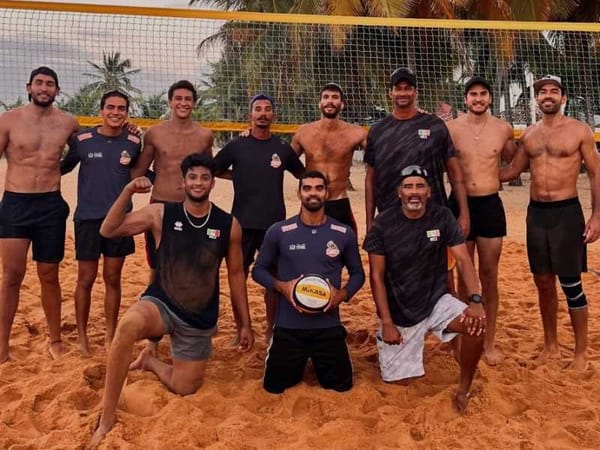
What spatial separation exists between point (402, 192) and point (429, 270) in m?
0.53

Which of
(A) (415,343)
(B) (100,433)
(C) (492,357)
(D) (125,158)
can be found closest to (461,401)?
(A) (415,343)

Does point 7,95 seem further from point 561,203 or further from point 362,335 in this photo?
point 561,203

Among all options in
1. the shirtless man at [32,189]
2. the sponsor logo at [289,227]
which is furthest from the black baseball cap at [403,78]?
the shirtless man at [32,189]

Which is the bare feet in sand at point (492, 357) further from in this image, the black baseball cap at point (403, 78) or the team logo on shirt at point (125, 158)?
the team logo on shirt at point (125, 158)

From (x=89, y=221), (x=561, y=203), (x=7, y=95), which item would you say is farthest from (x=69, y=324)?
(x=561, y=203)

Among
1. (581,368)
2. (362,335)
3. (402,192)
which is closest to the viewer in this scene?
(402,192)

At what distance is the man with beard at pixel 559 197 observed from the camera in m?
4.36

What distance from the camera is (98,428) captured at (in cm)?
327

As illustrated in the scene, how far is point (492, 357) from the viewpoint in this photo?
450 centimetres

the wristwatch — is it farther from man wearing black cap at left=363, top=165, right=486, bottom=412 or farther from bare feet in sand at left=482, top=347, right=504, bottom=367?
bare feet in sand at left=482, top=347, right=504, bottom=367

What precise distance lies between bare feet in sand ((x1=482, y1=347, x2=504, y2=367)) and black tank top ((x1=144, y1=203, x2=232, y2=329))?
2081 millimetres

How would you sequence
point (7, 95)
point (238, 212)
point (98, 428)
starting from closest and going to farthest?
point (98, 428) → point (238, 212) → point (7, 95)

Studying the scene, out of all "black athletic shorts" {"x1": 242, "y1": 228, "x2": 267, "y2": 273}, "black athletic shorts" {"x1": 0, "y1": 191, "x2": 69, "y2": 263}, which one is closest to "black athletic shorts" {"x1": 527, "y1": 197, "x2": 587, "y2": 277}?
"black athletic shorts" {"x1": 242, "y1": 228, "x2": 267, "y2": 273}

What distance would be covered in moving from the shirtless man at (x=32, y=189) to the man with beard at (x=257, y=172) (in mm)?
1202
